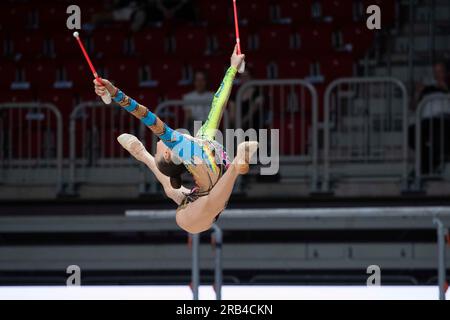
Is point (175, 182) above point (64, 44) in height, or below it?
below

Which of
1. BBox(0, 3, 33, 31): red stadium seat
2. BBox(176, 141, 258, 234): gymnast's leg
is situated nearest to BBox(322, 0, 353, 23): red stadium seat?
BBox(0, 3, 33, 31): red stadium seat

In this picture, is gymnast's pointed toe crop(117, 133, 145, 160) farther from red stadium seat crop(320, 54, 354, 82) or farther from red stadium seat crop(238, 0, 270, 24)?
red stadium seat crop(238, 0, 270, 24)

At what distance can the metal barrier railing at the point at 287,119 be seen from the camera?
7766 millimetres

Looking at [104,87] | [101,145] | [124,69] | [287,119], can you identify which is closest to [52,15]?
[124,69]

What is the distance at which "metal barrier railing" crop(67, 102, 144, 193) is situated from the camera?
8062 mm

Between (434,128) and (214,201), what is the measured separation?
395 cm

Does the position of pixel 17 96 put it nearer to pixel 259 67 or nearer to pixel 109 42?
pixel 109 42

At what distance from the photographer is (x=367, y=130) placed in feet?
26.4

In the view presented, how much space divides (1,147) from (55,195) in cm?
62

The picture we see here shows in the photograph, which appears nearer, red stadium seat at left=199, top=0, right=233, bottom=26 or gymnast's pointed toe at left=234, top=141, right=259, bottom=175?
gymnast's pointed toe at left=234, top=141, right=259, bottom=175

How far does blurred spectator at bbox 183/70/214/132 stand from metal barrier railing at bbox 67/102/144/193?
17.8 inches

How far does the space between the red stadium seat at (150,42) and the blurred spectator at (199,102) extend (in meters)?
1.78

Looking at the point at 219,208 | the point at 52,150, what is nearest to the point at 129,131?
the point at 52,150

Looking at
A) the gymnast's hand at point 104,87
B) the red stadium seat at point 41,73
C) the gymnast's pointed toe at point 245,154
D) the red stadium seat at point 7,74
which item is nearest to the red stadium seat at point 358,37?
the red stadium seat at point 41,73
